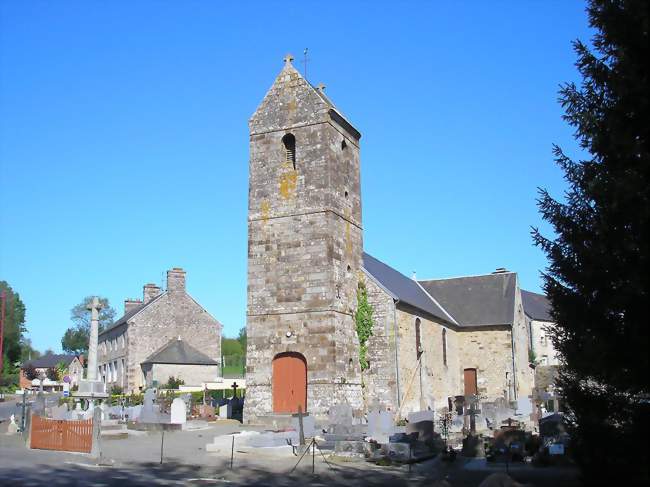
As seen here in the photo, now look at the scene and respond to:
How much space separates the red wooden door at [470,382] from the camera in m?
36.0

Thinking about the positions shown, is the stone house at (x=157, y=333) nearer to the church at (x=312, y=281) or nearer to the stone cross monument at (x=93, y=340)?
the stone cross monument at (x=93, y=340)

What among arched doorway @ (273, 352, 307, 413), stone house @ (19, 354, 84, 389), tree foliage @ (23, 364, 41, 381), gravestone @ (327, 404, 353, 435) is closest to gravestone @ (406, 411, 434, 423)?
gravestone @ (327, 404, 353, 435)

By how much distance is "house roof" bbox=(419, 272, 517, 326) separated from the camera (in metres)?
36.6

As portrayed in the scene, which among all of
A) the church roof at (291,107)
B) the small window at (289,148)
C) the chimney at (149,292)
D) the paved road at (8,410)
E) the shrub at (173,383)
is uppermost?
the church roof at (291,107)

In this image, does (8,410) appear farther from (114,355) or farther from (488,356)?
(488,356)

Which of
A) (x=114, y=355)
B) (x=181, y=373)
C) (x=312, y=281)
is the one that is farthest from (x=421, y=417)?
(x=114, y=355)

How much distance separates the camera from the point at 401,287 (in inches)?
1313

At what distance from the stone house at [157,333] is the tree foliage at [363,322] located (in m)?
20.5

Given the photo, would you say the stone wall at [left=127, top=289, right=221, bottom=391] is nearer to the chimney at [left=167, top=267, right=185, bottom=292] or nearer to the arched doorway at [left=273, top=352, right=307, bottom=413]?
the chimney at [left=167, top=267, right=185, bottom=292]

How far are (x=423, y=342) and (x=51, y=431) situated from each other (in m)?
18.1

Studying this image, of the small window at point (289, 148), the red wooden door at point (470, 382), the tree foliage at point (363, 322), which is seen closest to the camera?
the small window at point (289, 148)

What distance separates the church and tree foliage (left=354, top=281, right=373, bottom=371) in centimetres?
27

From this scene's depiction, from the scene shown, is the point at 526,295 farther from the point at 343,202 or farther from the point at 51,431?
the point at 51,431

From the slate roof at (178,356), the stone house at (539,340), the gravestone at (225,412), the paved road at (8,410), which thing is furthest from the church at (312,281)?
the slate roof at (178,356)
